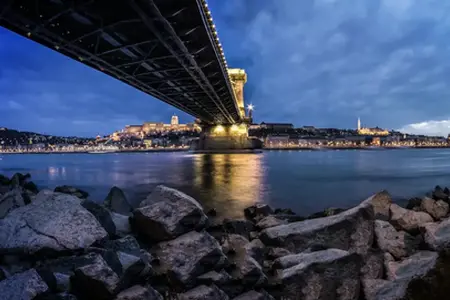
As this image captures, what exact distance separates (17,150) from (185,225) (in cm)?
21020

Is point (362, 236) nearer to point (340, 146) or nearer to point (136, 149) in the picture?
point (136, 149)

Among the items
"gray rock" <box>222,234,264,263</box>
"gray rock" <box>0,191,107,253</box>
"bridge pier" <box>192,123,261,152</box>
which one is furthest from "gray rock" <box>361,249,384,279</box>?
"bridge pier" <box>192,123,261,152</box>

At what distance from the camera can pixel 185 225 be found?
5.47 m

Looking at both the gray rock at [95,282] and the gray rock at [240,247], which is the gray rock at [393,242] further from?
the gray rock at [95,282]

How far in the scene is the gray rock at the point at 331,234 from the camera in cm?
666

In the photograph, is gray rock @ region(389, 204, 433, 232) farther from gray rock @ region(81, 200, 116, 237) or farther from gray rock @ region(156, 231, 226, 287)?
gray rock @ region(81, 200, 116, 237)

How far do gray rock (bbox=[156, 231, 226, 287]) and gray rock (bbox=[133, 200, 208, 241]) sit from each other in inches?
6.6

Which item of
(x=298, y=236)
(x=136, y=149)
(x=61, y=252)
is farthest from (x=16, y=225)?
(x=136, y=149)

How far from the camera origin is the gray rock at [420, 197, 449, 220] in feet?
32.6

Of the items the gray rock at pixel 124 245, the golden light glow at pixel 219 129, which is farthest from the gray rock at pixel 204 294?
the golden light glow at pixel 219 129

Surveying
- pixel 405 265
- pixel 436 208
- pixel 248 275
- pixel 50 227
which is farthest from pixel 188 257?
pixel 436 208

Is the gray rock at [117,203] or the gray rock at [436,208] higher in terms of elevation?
the gray rock at [117,203]

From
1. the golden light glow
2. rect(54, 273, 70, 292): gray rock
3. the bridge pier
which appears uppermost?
the golden light glow

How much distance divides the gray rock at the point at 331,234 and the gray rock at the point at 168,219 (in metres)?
1.89
